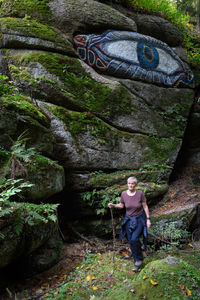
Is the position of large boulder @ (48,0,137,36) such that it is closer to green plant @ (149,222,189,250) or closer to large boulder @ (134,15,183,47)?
large boulder @ (134,15,183,47)

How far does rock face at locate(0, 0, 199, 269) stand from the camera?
7047 mm

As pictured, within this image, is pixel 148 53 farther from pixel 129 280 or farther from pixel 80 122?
pixel 129 280

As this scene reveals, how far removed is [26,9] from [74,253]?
875 centimetres

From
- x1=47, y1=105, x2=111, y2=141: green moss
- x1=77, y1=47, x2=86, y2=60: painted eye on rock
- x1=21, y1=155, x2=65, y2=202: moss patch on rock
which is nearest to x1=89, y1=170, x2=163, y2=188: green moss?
x1=47, y1=105, x2=111, y2=141: green moss

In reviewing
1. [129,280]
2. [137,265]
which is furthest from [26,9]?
[129,280]

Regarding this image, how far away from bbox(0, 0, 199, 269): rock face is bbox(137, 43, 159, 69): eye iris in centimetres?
82

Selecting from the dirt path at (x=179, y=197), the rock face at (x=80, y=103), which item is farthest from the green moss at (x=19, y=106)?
the dirt path at (x=179, y=197)

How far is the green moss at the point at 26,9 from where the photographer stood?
8.09 m

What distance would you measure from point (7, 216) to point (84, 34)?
25.3 feet

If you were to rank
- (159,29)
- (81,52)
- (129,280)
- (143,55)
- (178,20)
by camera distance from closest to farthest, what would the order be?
(129,280) < (81,52) < (143,55) < (159,29) < (178,20)

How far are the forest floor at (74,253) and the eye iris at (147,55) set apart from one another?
17.0 feet

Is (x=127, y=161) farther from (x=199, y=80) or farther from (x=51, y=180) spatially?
(x=199, y=80)

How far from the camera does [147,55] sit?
9.33 m

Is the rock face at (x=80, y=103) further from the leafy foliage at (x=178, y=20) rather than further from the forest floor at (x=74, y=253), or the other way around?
the leafy foliage at (x=178, y=20)
